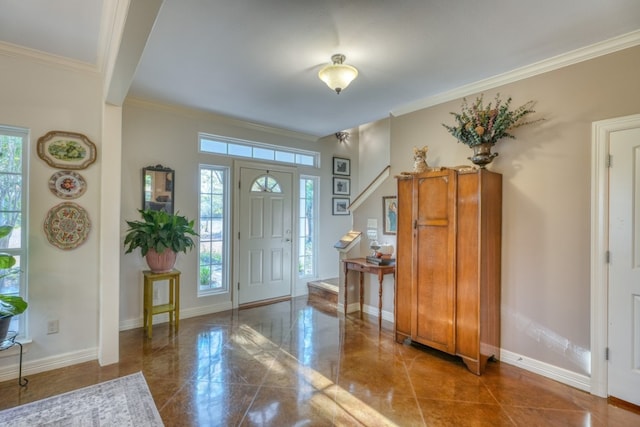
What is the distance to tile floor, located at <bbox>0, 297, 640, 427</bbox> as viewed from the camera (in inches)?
81.8

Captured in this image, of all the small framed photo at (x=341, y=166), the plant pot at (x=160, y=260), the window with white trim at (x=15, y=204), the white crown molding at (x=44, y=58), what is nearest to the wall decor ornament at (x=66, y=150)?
the window with white trim at (x=15, y=204)

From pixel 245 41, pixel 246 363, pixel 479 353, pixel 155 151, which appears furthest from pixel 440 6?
pixel 155 151

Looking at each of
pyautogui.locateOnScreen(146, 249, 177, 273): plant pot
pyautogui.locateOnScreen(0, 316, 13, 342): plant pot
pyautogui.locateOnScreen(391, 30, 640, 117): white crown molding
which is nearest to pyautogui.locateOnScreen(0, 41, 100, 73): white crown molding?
pyautogui.locateOnScreen(146, 249, 177, 273): plant pot

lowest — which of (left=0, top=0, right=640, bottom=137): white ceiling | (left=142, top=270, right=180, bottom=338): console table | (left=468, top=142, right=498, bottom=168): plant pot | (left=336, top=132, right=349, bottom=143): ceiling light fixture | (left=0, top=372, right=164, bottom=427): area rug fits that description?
(left=0, top=372, right=164, bottom=427): area rug

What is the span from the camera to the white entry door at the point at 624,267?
2.22m

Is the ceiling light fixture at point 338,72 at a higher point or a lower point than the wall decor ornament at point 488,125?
higher

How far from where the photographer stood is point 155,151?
380 cm

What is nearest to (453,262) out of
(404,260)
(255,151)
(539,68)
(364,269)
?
(404,260)

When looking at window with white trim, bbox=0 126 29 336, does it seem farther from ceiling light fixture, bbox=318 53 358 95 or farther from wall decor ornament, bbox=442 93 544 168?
wall decor ornament, bbox=442 93 544 168

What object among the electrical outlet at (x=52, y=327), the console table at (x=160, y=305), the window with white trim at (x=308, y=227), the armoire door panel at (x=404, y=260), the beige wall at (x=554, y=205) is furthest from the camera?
the window with white trim at (x=308, y=227)

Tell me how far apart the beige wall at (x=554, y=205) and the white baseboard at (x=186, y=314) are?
339 cm

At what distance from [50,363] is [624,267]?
181 inches

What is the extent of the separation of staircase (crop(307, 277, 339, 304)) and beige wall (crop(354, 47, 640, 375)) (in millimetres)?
2360

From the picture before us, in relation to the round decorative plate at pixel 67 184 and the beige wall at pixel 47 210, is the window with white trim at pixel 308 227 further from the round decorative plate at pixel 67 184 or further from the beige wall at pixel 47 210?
the round decorative plate at pixel 67 184
